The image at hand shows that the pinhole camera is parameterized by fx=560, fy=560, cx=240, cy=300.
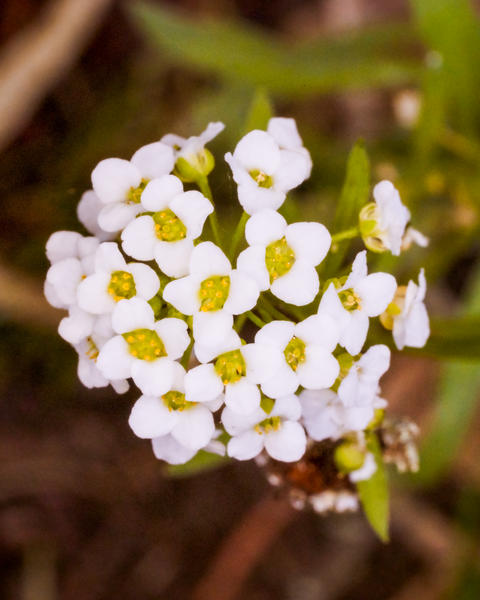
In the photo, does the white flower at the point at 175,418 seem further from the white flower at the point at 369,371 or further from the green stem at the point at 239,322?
the white flower at the point at 369,371

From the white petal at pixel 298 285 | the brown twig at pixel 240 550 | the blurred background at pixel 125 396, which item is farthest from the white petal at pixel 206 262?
the brown twig at pixel 240 550

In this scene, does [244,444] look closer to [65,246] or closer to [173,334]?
[173,334]

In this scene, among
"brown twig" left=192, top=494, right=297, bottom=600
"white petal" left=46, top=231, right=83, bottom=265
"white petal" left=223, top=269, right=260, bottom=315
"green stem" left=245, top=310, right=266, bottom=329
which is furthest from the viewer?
"brown twig" left=192, top=494, right=297, bottom=600

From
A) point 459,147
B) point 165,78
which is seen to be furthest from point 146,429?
point 165,78

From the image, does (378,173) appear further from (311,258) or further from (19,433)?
(19,433)

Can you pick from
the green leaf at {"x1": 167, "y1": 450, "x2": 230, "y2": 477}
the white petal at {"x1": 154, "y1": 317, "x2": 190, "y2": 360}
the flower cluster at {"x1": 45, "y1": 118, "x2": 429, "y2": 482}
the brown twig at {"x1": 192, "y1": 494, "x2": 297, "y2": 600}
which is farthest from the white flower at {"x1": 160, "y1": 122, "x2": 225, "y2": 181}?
the brown twig at {"x1": 192, "y1": 494, "x2": 297, "y2": 600}

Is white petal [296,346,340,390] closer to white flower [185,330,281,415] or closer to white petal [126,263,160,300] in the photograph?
white flower [185,330,281,415]
